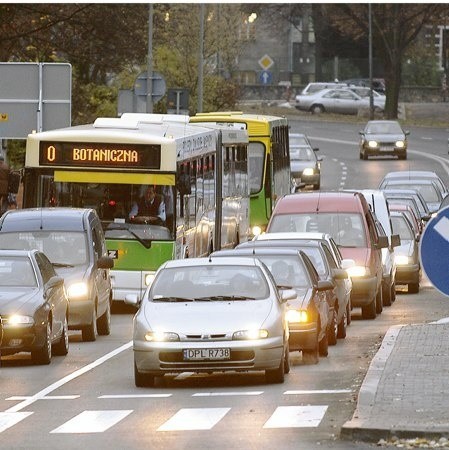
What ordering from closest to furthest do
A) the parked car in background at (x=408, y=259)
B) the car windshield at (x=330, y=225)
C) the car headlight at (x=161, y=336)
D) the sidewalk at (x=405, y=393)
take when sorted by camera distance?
the sidewalk at (x=405, y=393), the car headlight at (x=161, y=336), the car windshield at (x=330, y=225), the parked car in background at (x=408, y=259)

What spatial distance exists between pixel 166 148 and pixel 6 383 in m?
10.00

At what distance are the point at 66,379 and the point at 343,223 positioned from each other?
36.6 ft

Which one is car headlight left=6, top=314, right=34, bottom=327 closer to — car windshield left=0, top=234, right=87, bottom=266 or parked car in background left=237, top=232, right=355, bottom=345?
parked car in background left=237, top=232, right=355, bottom=345

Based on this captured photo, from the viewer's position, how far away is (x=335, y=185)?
2653 inches

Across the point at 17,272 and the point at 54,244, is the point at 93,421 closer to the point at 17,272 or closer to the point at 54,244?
the point at 17,272

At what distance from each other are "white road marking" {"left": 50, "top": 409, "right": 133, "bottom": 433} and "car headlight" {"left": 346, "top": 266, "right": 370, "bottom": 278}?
12.6 metres

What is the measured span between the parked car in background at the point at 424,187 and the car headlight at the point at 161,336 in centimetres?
3185

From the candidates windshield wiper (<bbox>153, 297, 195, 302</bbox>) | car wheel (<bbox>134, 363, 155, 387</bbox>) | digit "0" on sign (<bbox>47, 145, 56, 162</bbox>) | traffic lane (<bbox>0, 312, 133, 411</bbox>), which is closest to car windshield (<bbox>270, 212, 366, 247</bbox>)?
digit "0" on sign (<bbox>47, 145, 56, 162</bbox>)

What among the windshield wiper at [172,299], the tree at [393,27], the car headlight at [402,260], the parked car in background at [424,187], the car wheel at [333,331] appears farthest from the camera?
the tree at [393,27]

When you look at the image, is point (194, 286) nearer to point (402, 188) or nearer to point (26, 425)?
point (26, 425)

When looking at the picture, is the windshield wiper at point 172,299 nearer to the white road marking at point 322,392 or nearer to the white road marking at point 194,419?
the white road marking at point 322,392

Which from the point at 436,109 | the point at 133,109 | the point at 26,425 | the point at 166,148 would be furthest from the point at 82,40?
the point at 436,109

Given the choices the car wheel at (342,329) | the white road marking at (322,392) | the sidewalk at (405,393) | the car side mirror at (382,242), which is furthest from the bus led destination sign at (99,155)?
the white road marking at (322,392)

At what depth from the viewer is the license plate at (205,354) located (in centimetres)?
1867
